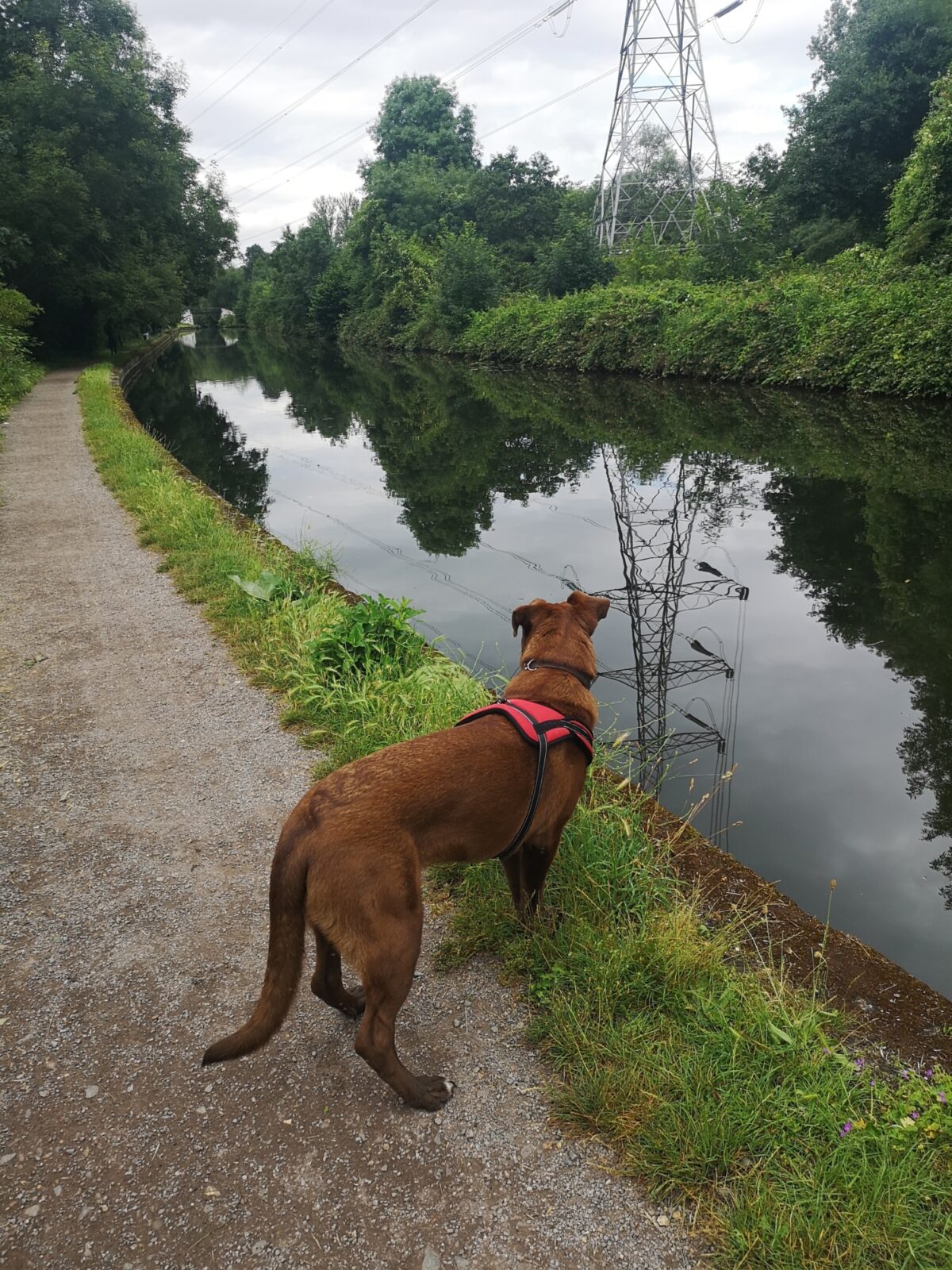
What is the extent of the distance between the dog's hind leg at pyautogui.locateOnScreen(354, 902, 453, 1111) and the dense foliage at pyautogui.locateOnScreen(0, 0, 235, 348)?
28986 millimetres

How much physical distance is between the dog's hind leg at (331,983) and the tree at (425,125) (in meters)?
72.0

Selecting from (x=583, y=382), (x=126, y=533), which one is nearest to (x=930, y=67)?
(x=583, y=382)

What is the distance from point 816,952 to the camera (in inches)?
118

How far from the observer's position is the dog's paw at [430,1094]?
238 cm

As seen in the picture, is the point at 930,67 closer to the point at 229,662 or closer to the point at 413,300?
the point at 413,300

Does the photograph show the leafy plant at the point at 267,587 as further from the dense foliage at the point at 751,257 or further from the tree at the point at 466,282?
the tree at the point at 466,282

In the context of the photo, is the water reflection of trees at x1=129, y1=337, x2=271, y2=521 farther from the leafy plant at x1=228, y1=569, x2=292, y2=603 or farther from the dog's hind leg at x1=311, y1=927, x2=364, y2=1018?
the dog's hind leg at x1=311, y1=927, x2=364, y2=1018

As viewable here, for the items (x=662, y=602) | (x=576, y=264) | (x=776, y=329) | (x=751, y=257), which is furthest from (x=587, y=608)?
(x=576, y=264)

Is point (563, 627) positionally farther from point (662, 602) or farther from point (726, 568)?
point (726, 568)

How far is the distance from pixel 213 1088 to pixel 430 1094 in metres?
0.73

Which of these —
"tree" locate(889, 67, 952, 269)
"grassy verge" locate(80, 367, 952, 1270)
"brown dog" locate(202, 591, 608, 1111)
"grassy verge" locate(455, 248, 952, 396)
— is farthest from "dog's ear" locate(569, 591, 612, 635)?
"tree" locate(889, 67, 952, 269)

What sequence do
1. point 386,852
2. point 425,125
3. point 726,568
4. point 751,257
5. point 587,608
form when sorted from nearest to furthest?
1. point 386,852
2. point 587,608
3. point 726,568
4. point 751,257
5. point 425,125

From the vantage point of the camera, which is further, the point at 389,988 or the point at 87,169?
the point at 87,169

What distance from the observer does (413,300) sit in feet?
149
